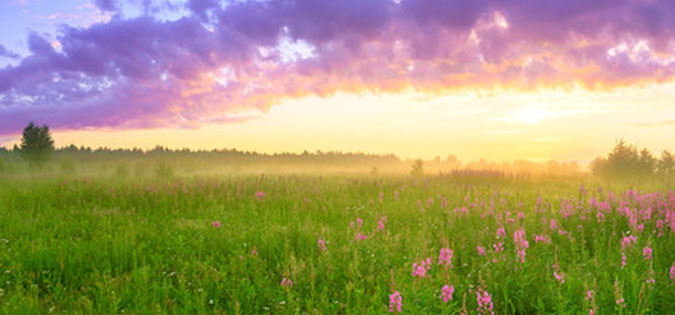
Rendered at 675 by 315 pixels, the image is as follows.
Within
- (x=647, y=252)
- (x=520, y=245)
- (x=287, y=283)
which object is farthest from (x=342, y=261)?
(x=647, y=252)

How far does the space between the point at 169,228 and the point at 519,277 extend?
5.53 meters

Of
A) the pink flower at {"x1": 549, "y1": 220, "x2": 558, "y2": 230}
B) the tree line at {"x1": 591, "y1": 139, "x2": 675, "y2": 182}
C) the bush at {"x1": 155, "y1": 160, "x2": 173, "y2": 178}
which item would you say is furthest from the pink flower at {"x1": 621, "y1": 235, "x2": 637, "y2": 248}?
the bush at {"x1": 155, "y1": 160, "x2": 173, "y2": 178}

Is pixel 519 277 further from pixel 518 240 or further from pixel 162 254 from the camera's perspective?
pixel 162 254

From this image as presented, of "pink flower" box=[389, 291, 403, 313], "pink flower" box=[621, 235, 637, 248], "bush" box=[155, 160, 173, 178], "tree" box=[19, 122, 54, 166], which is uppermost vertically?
"tree" box=[19, 122, 54, 166]

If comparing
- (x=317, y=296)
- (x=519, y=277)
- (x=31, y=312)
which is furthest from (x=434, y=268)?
(x=31, y=312)

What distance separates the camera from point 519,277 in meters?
3.86

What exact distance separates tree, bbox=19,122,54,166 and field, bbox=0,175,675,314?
3135cm

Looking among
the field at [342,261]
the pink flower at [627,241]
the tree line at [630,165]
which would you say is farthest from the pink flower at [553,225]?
the tree line at [630,165]

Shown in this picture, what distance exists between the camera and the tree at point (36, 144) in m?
34.5

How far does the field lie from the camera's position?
361 cm

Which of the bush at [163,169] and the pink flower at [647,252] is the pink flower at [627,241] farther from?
the bush at [163,169]

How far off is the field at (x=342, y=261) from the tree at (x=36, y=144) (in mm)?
31350

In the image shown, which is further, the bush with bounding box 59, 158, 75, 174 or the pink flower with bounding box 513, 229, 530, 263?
the bush with bounding box 59, 158, 75, 174

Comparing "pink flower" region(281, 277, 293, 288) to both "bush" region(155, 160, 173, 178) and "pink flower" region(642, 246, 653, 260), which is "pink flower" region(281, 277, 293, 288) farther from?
"bush" region(155, 160, 173, 178)
